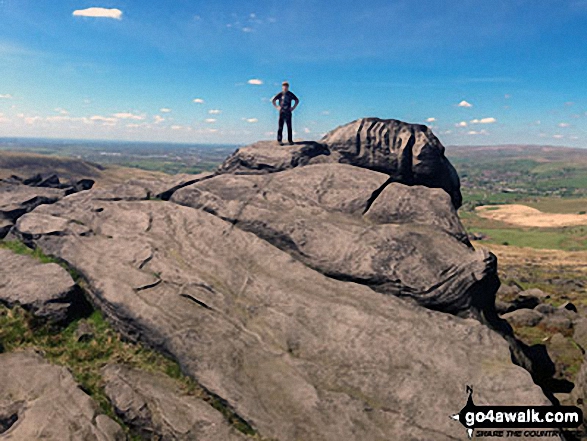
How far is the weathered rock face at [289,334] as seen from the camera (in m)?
15.6

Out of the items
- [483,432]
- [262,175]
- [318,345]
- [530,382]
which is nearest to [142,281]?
[318,345]

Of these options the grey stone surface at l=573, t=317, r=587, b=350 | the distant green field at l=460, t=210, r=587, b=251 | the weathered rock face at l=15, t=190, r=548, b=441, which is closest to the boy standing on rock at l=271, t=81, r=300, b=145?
the weathered rock face at l=15, t=190, r=548, b=441

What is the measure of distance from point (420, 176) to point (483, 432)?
19001mm

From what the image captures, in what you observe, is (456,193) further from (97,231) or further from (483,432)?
(97,231)

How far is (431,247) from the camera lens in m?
22.1

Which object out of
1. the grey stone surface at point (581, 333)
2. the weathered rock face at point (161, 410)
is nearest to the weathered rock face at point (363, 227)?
the weathered rock face at point (161, 410)

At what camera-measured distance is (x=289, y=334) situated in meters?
18.7

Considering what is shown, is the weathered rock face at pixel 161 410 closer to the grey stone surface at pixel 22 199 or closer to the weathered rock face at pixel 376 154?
the weathered rock face at pixel 376 154

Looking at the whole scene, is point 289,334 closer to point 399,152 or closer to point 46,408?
point 46,408

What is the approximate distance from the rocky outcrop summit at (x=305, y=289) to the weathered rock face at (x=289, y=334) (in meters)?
0.07

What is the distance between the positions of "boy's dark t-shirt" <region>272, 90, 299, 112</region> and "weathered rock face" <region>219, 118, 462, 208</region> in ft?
10.4

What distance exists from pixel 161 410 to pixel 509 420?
13.9 meters

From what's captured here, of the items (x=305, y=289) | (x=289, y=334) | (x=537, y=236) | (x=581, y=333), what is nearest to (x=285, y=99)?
(x=305, y=289)

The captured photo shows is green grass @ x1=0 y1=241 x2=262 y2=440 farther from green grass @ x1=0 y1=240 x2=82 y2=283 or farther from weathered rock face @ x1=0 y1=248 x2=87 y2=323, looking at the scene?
green grass @ x1=0 y1=240 x2=82 y2=283
